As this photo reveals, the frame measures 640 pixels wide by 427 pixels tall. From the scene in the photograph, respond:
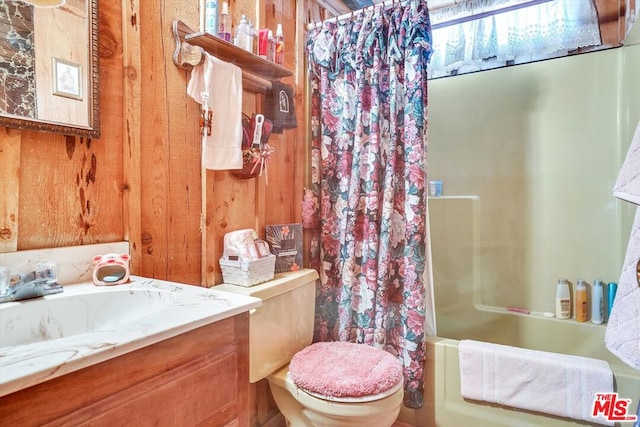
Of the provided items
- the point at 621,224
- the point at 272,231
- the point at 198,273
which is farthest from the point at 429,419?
the point at 621,224

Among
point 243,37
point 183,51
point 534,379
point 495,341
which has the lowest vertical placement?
point 495,341

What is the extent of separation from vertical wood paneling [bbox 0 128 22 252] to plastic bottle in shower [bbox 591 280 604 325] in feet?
8.35

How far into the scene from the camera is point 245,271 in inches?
57.2

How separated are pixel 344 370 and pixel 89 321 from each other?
2.92ft

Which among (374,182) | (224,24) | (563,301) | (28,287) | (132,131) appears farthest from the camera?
(563,301)

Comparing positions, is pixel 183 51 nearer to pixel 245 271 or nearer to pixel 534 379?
pixel 245 271

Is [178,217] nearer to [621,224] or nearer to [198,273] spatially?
[198,273]

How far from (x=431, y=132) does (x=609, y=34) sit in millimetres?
1031

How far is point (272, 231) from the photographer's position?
1.73 metres

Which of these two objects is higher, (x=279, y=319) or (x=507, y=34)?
(x=507, y=34)

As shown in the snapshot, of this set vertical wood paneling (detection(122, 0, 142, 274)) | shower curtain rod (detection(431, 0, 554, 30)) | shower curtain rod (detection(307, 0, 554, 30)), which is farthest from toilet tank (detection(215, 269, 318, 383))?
shower curtain rod (detection(431, 0, 554, 30))

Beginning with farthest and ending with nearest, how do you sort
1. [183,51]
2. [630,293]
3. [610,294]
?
1. [610,294]
2. [183,51]
3. [630,293]

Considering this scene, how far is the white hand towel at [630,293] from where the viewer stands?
38.8 inches
